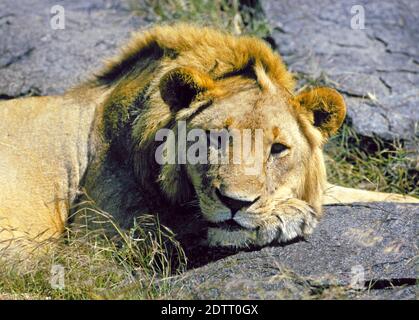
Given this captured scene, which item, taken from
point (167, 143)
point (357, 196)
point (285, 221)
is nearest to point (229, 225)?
point (285, 221)

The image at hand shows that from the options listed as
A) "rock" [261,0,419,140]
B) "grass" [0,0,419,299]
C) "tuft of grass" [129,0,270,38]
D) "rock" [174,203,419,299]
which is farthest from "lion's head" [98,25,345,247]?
"tuft of grass" [129,0,270,38]

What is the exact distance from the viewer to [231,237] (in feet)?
15.4

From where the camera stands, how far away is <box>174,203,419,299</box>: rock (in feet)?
14.5

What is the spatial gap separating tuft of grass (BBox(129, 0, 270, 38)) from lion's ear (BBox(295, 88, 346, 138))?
349cm

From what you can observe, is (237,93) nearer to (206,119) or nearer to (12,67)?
(206,119)

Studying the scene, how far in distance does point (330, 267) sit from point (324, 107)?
101 cm

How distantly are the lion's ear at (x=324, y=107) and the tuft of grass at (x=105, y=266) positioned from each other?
1160 mm

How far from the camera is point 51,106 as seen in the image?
5945 mm

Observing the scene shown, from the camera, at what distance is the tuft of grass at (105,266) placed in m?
4.64

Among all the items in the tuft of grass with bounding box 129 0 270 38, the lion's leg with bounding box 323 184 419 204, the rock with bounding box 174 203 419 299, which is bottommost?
the rock with bounding box 174 203 419 299

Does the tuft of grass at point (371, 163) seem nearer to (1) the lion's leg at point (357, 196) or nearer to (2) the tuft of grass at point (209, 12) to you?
(1) the lion's leg at point (357, 196)

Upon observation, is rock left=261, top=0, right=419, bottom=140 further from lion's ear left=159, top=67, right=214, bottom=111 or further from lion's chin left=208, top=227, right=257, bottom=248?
lion's chin left=208, top=227, right=257, bottom=248

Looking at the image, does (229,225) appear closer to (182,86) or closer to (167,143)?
(167,143)
